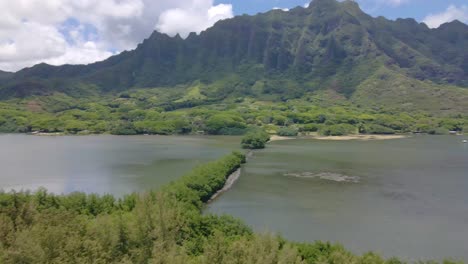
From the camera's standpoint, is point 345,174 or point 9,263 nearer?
point 9,263

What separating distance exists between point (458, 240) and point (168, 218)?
1526 inches

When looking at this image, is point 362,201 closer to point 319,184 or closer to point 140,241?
point 319,184

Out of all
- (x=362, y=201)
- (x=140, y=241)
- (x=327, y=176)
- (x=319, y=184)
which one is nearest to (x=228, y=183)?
(x=319, y=184)

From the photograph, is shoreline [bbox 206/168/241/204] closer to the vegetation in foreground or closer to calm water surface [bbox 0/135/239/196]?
calm water surface [bbox 0/135/239/196]

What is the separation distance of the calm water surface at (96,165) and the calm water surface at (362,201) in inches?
723

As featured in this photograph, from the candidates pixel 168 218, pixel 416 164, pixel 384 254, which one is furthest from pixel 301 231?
pixel 416 164

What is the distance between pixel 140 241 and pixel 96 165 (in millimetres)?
76582

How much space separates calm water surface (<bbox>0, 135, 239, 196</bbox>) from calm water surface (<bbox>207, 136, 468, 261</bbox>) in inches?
723

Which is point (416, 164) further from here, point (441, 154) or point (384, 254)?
point (384, 254)

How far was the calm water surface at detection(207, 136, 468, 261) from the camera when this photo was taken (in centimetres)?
5353

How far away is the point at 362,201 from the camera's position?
72.1 meters

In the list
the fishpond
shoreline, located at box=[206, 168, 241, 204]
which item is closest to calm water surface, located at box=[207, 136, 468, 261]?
the fishpond

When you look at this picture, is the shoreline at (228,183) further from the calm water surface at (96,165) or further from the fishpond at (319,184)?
the calm water surface at (96,165)

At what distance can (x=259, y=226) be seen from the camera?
187 ft
